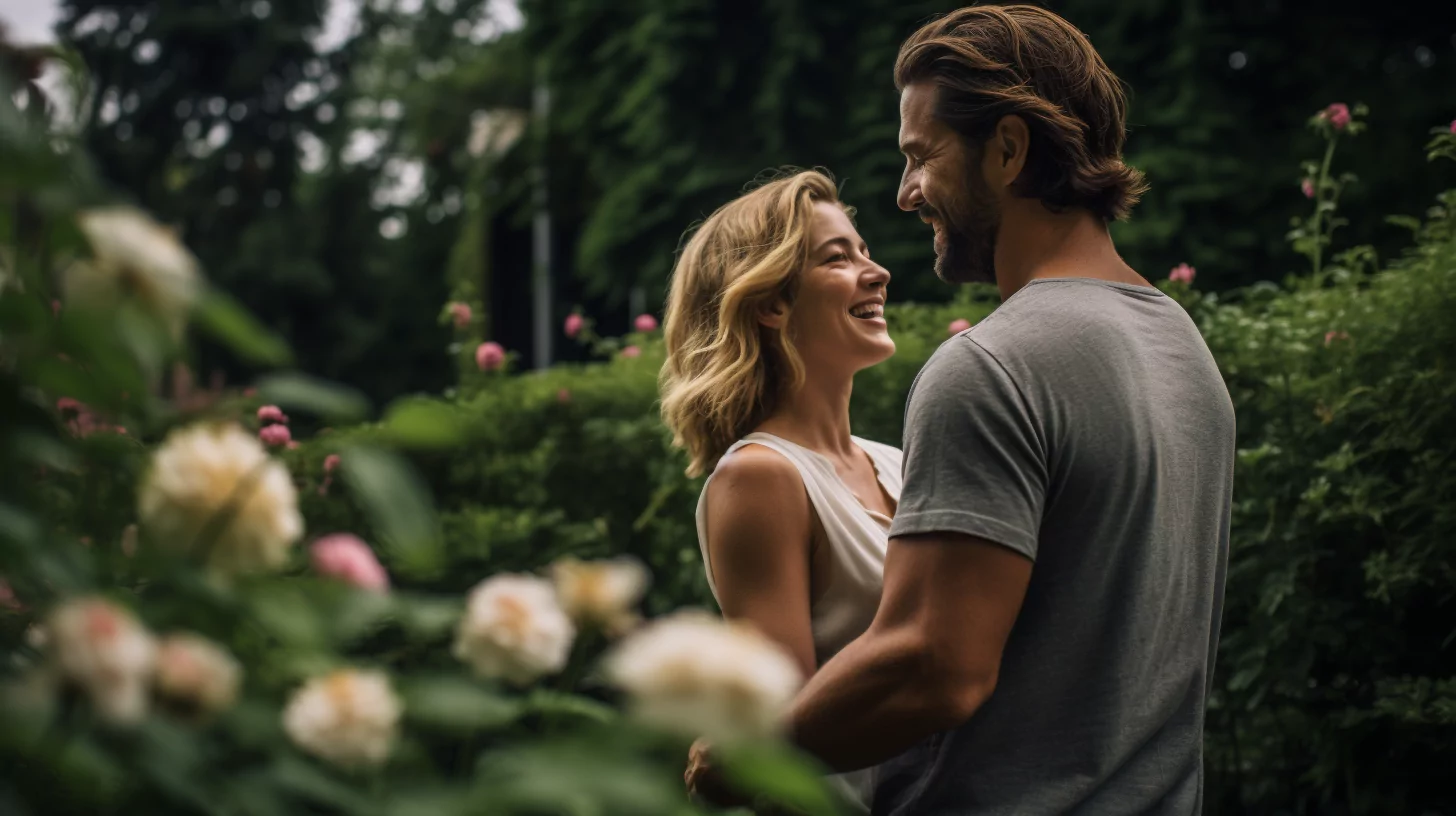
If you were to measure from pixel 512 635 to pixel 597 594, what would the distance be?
57mm

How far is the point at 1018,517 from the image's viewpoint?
5.46 ft

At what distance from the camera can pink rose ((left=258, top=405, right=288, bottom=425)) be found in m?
3.84

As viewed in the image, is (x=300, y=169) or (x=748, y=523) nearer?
(x=748, y=523)

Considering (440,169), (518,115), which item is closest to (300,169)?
(440,169)

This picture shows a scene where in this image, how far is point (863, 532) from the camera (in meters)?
2.22

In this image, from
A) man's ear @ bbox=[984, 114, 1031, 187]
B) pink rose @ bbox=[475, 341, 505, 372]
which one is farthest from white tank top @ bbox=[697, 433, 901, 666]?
pink rose @ bbox=[475, 341, 505, 372]

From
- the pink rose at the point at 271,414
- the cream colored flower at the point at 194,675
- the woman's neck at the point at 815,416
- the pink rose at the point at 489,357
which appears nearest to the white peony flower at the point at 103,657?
the cream colored flower at the point at 194,675

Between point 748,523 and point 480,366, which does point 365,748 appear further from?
point 480,366

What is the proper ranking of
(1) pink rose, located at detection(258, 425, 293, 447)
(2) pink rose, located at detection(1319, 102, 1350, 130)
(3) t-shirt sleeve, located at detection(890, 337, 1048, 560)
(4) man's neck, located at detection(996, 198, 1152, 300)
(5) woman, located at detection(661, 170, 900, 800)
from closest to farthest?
(3) t-shirt sleeve, located at detection(890, 337, 1048, 560) < (4) man's neck, located at detection(996, 198, 1152, 300) < (5) woman, located at detection(661, 170, 900, 800) < (2) pink rose, located at detection(1319, 102, 1350, 130) < (1) pink rose, located at detection(258, 425, 293, 447)

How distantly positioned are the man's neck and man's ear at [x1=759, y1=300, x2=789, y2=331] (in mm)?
547

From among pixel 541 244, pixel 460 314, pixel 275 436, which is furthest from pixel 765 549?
pixel 541 244

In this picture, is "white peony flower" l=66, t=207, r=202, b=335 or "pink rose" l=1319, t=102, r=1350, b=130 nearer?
"white peony flower" l=66, t=207, r=202, b=335

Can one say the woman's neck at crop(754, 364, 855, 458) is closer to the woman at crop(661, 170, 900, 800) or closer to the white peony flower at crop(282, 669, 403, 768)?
the woman at crop(661, 170, 900, 800)

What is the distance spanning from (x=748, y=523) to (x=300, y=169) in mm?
21017
